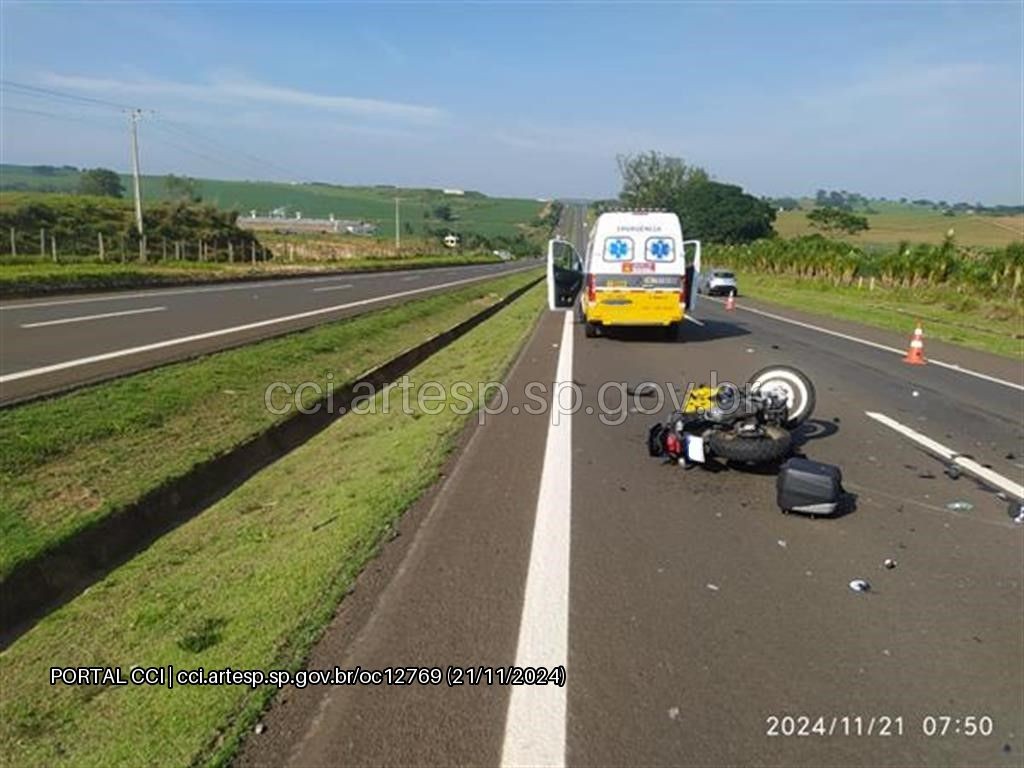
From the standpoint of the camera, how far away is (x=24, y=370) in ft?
→ 35.7

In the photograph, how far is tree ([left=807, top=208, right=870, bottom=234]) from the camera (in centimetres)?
9144

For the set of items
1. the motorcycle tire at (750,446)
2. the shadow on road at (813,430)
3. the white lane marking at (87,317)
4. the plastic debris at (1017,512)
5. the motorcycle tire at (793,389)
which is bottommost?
the white lane marking at (87,317)

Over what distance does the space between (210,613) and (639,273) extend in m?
14.4

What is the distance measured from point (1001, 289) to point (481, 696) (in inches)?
1282

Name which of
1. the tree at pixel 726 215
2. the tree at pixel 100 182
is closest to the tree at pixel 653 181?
the tree at pixel 726 215

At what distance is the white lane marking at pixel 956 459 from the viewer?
22.4 feet

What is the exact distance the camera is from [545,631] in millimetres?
3973

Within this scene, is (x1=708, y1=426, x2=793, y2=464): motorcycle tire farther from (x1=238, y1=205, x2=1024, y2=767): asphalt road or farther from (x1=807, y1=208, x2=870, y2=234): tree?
(x1=807, y1=208, x2=870, y2=234): tree

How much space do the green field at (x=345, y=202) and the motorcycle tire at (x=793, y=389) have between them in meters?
113

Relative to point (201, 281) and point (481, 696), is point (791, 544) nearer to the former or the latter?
point (481, 696)

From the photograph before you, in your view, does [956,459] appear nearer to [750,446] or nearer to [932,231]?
[750,446]

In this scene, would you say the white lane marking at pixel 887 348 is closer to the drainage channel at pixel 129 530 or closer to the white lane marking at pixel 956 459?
the white lane marking at pixel 956 459

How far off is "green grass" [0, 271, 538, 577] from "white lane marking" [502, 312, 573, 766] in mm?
3454

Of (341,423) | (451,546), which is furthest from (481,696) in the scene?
(341,423)
